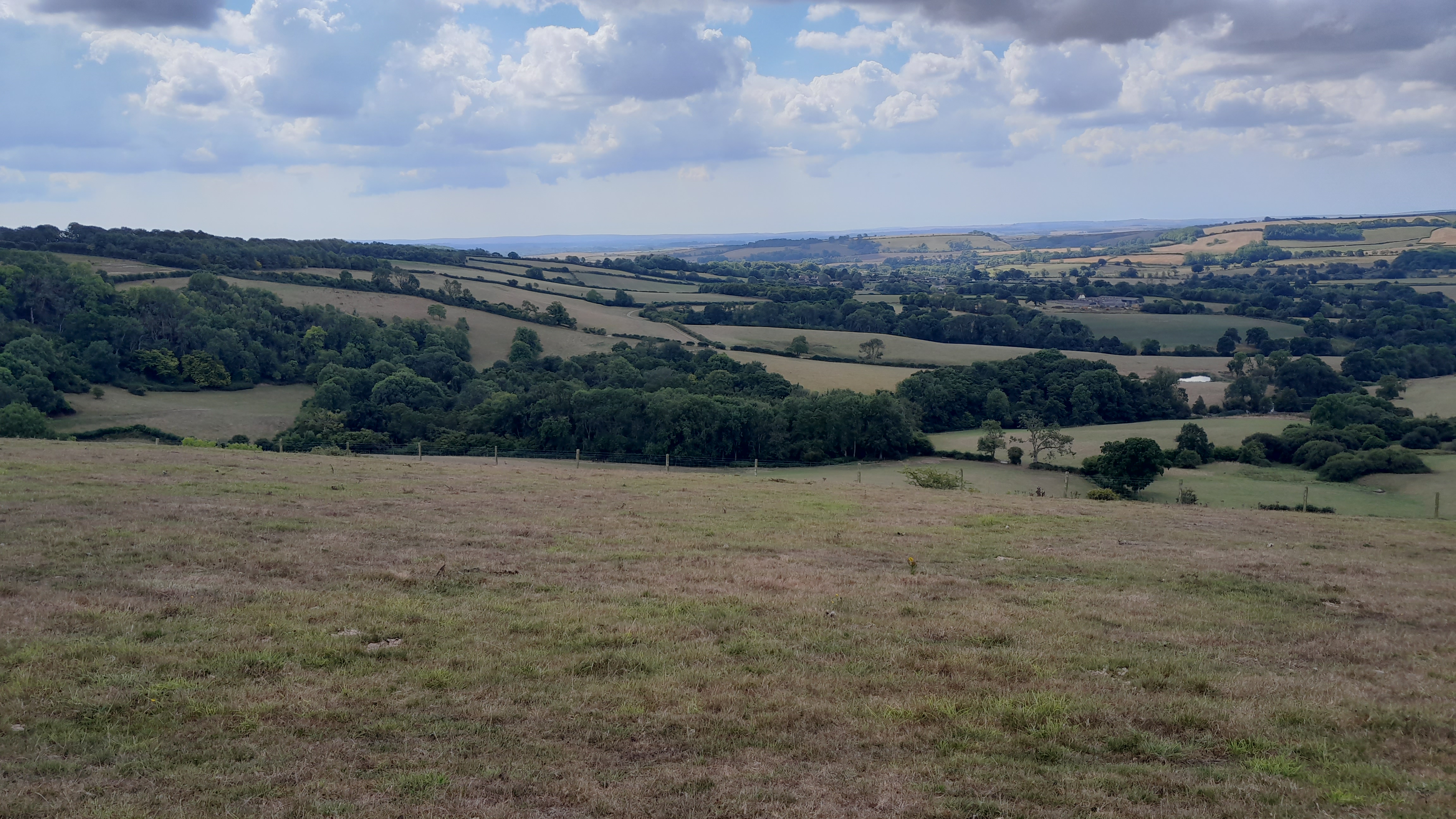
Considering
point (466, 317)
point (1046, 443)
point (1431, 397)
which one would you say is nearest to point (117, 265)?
point (466, 317)

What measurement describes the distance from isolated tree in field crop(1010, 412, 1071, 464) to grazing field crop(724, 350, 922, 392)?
2268 centimetres

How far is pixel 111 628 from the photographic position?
37.9 feet

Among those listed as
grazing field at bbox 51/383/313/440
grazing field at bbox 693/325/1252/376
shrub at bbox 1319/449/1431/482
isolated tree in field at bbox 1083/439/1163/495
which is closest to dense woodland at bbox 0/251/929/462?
grazing field at bbox 51/383/313/440

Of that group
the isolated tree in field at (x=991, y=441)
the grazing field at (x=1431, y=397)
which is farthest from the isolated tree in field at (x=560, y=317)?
the grazing field at (x=1431, y=397)

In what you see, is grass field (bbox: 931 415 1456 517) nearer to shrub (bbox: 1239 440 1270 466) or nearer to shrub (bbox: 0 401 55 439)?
shrub (bbox: 1239 440 1270 466)

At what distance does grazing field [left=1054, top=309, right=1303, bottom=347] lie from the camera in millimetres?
126812

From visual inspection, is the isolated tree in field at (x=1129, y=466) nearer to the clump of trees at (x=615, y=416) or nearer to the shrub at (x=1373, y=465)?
the shrub at (x=1373, y=465)

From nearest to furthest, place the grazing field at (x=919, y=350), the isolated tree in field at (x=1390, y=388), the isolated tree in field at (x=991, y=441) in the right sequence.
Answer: the isolated tree in field at (x=991, y=441) < the isolated tree in field at (x=1390, y=388) < the grazing field at (x=919, y=350)

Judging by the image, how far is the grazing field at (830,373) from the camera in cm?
9225

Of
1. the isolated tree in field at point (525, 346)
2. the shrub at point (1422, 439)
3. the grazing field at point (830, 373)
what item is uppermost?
the isolated tree in field at point (525, 346)

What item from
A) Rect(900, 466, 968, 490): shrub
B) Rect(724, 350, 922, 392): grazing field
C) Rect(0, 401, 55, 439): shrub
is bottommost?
Rect(724, 350, 922, 392): grazing field

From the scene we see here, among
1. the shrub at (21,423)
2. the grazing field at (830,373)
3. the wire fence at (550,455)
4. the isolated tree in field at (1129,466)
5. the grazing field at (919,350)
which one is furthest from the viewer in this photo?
the grazing field at (919,350)

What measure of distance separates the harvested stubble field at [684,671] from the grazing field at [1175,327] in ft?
383

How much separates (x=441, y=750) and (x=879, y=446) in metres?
52.5
